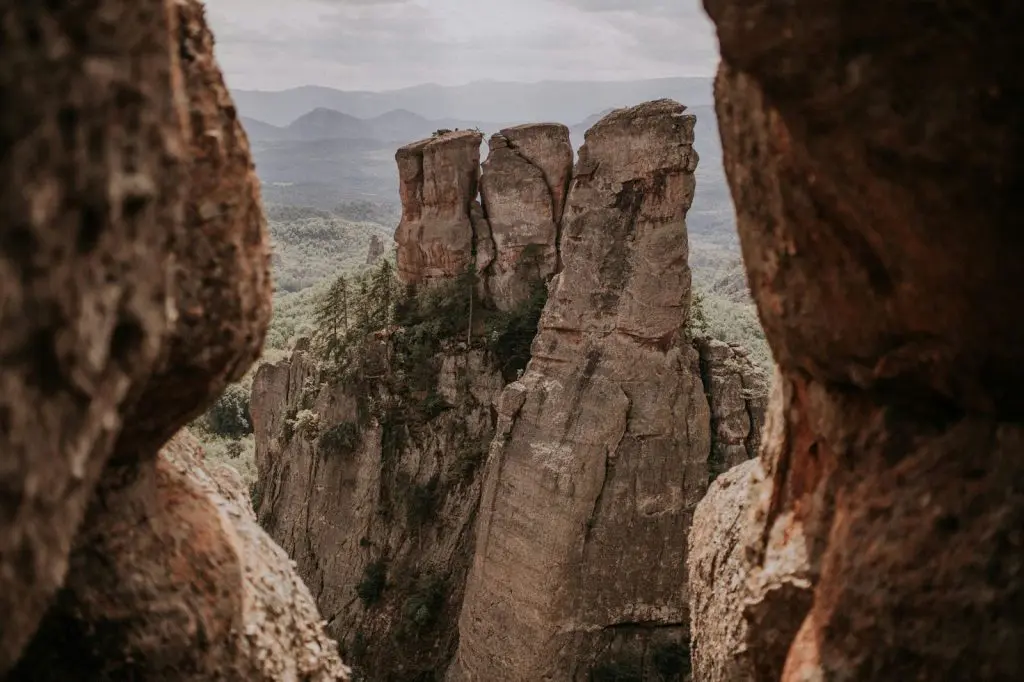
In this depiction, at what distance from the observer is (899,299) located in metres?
5.28

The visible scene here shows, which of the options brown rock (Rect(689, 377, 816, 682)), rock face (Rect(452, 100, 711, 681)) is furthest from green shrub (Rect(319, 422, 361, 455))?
brown rock (Rect(689, 377, 816, 682))

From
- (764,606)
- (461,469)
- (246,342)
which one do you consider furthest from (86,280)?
(461,469)

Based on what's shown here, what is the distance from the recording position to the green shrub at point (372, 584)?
23828mm

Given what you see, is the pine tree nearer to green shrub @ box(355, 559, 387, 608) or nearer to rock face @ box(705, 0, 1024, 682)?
green shrub @ box(355, 559, 387, 608)

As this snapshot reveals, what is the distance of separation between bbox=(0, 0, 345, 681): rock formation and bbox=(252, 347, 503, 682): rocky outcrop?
1714 cm

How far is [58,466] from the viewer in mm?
3424

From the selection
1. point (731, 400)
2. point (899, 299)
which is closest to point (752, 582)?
point (899, 299)

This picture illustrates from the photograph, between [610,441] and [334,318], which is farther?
[334,318]

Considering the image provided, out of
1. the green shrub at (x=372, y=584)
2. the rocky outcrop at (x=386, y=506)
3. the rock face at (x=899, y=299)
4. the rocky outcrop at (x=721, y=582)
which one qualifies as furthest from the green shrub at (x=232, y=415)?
the rock face at (x=899, y=299)

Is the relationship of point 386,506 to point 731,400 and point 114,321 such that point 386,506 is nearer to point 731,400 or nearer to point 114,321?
point 731,400

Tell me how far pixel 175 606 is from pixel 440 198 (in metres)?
22.2

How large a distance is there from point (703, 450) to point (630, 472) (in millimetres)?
1849

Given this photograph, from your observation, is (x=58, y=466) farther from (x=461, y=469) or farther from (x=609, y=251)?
(x=461, y=469)

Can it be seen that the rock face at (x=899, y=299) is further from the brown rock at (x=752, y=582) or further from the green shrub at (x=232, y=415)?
the green shrub at (x=232, y=415)
